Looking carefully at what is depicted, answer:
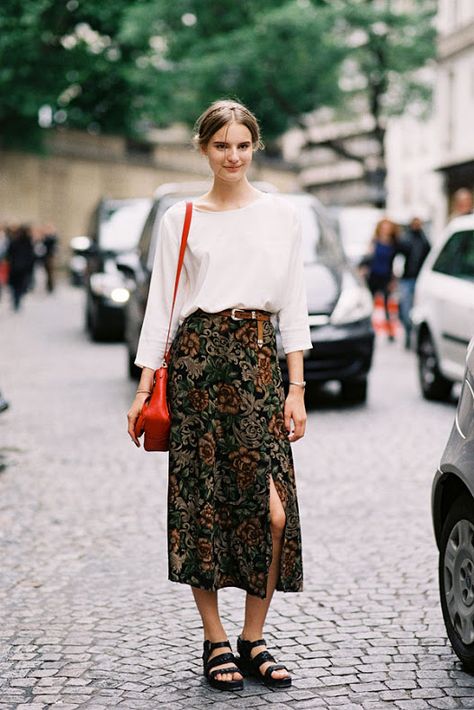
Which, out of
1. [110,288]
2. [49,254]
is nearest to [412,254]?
[110,288]

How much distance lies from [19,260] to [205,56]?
1297cm

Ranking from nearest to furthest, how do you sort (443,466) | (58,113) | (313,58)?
(443,466), (313,58), (58,113)

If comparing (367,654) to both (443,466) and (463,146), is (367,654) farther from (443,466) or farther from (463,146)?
(463,146)

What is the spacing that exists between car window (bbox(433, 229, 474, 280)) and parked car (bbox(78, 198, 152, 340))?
692 centimetres

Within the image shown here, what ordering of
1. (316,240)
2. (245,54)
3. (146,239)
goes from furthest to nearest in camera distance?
(245,54), (146,239), (316,240)

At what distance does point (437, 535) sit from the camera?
480 centimetres

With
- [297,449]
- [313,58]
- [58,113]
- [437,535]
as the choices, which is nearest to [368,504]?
[297,449]

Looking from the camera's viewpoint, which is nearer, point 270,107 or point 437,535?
point 437,535

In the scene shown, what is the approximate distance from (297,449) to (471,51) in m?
29.9

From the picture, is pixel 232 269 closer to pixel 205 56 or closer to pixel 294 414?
pixel 294 414

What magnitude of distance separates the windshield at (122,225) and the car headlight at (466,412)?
15719 millimetres

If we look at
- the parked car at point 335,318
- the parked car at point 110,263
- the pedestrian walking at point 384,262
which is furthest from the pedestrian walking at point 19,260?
the parked car at point 335,318

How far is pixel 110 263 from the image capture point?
19.7m

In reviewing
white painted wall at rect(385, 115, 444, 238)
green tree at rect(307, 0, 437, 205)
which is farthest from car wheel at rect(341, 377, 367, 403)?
white painted wall at rect(385, 115, 444, 238)
